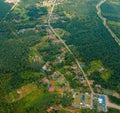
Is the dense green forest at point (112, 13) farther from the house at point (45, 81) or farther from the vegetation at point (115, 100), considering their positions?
the house at point (45, 81)

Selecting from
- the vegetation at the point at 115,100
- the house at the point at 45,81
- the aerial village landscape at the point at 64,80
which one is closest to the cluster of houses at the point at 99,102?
the aerial village landscape at the point at 64,80

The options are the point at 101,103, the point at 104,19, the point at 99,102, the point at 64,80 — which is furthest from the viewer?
the point at 104,19

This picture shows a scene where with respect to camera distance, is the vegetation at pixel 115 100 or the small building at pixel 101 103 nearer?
the small building at pixel 101 103

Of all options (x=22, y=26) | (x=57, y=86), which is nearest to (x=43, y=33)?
(x=22, y=26)

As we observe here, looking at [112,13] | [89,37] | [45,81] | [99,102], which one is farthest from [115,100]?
[112,13]

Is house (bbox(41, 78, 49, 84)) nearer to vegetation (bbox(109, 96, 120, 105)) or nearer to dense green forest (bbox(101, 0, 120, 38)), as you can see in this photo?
vegetation (bbox(109, 96, 120, 105))

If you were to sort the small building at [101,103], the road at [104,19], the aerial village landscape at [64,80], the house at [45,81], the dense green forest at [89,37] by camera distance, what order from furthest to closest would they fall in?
the road at [104,19] < the dense green forest at [89,37] < the house at [45,81] < the aerial village landscape at [64,80] < the small building at [101,103]

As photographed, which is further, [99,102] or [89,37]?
[89,37]

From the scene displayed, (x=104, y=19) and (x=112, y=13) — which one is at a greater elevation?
(x=104, y=19)

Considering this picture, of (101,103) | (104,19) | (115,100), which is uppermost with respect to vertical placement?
(101,103)

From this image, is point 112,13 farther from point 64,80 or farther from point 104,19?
point 64,80

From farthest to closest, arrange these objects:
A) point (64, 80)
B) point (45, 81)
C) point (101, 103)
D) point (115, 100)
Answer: point (64, 80) < point (45, 81) < point (115, 100) < point (101, 103)

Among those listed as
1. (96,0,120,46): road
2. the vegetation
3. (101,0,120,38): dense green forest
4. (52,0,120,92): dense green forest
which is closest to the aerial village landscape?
the vegetation
